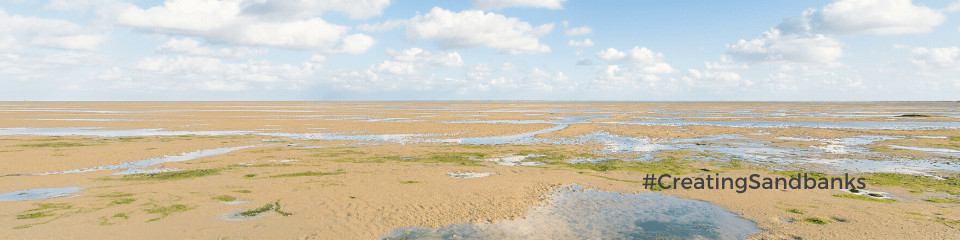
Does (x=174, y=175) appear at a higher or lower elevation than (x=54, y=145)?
lower

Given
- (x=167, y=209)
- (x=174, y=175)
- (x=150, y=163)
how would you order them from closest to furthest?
(x=167, y=209) < (x=174, y=175) < (x=150, y=163)

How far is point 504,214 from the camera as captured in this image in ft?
37.6

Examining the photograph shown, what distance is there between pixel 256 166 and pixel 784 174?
807 inches

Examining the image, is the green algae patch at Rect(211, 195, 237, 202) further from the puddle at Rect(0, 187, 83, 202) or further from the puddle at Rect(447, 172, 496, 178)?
the puddle at Rect(447, 172, 496, 178)

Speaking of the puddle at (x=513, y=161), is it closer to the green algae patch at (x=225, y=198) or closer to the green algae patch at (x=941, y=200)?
the green algae patch at (x=225, y=198)

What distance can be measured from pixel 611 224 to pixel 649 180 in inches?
226

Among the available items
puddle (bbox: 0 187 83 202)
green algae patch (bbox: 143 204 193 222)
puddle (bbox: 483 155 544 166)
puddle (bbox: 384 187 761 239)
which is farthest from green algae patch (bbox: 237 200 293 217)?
puddle (bbox: 483 155 544 166)

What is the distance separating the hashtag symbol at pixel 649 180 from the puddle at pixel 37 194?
57.7 ft

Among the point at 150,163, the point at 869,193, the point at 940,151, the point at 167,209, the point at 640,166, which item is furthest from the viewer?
the point at 940,151

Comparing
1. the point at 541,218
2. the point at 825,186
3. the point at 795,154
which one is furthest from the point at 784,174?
the point at 541,218

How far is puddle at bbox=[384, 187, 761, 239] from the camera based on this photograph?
984cm

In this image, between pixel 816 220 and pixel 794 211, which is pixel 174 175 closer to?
pixel 794 211

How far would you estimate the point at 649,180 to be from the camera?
15586 mm

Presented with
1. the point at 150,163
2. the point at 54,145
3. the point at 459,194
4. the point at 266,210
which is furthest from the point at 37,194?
the point at 54,145
